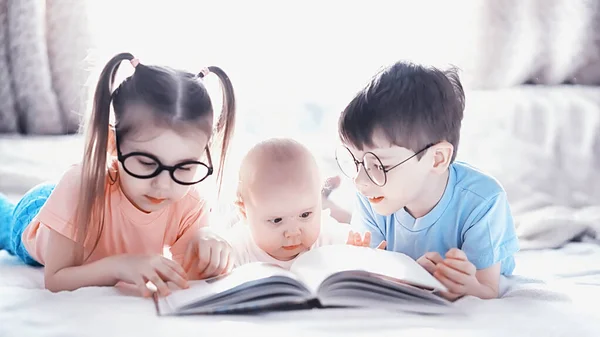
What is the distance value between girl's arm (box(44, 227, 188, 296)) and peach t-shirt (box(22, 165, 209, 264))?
0.04m

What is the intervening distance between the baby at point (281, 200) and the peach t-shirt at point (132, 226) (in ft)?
0.32

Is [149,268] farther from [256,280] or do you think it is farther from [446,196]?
[446,196]

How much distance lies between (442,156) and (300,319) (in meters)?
0.42

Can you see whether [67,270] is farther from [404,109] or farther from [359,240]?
[404,109]

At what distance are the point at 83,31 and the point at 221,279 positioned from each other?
51.2 inches

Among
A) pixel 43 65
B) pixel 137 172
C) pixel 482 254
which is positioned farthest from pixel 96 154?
pixel 43 65

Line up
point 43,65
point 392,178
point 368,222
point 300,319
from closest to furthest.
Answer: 1. point 300,319
2. point 392,178
3. point 368,222
4. point 43,65

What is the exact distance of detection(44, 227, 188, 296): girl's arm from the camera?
1.14m

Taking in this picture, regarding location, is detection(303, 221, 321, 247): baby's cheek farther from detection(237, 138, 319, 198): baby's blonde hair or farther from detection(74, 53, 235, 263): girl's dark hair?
detection(74, 53, 235, 263): girl's dark hair

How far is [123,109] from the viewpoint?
46.4 inches

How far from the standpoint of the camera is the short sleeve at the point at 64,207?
1202 millimetres

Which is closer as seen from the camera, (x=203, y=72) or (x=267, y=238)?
(x=203, y=72)

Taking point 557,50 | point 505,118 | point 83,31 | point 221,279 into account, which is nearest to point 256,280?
point 221,279

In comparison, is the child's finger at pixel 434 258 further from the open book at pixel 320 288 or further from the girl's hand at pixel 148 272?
the girl's hand at pixel 148 272
